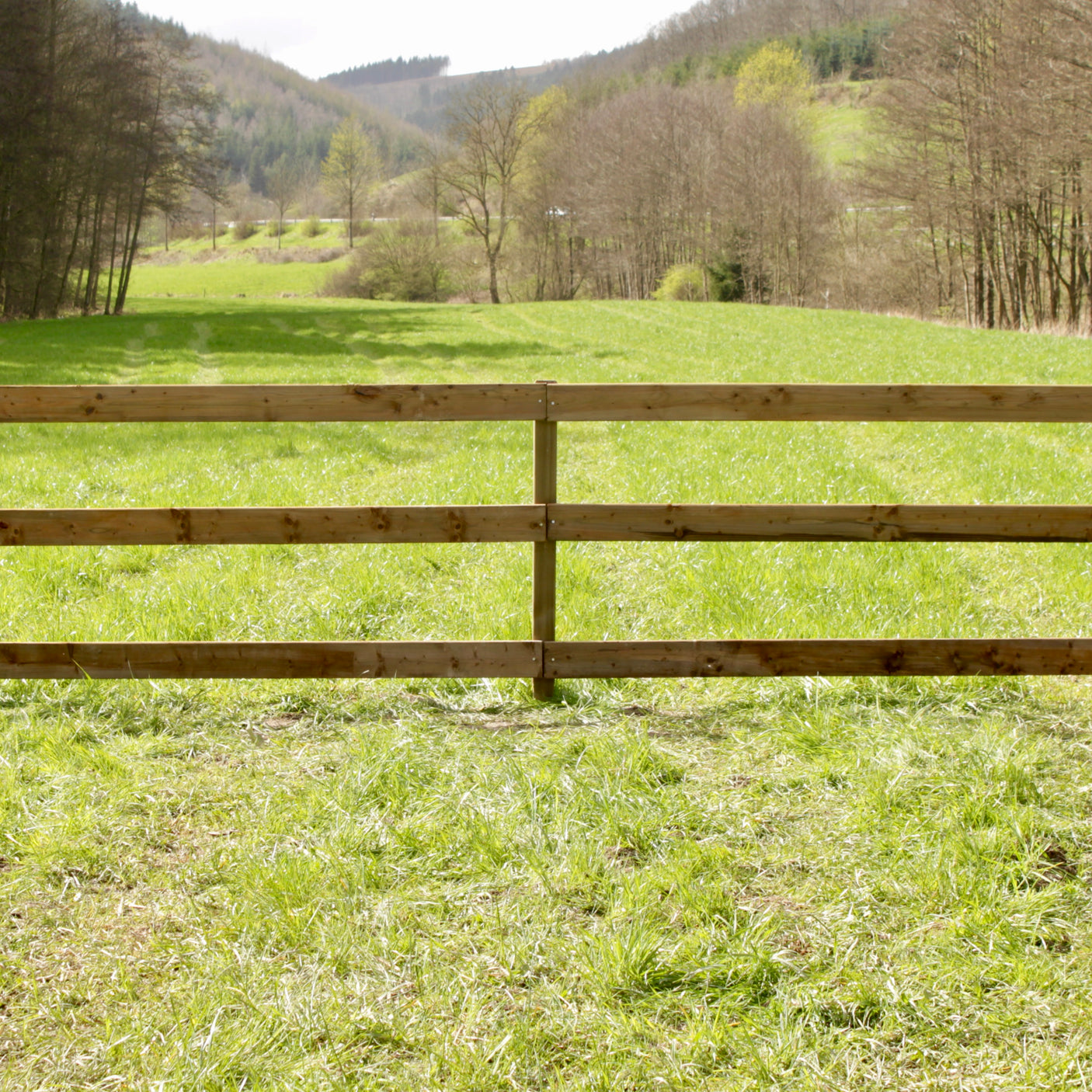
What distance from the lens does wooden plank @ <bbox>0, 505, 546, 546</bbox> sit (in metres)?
4.52

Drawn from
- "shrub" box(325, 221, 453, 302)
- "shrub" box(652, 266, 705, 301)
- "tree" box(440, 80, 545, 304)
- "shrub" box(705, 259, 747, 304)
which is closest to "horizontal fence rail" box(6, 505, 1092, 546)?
"shrub" box(705, 259, 747, 304)

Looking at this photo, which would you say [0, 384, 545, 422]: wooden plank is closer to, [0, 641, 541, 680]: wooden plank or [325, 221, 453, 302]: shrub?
[0, 641, 541, 680]: wooden plank

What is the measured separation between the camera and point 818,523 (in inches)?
181

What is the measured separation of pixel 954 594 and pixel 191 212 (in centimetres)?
5229

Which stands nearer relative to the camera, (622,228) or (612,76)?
(622,228)

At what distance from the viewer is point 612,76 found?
117562 mm

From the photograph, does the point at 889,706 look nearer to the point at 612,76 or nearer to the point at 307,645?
the point at 307,645

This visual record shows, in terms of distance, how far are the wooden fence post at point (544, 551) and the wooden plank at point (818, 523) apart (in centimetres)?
9

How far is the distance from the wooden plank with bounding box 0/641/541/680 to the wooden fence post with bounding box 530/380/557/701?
4.9 inches

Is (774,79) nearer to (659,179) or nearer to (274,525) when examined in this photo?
(659,179)

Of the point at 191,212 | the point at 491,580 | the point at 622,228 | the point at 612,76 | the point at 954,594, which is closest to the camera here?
the point at 954,594

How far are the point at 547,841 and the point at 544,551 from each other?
1593 millimetres

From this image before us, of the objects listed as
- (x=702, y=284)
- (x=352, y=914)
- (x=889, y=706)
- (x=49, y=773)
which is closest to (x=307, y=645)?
(x=49, y=773)

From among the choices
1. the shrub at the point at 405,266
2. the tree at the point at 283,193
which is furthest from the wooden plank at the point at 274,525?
the tree at the point at 283,193
